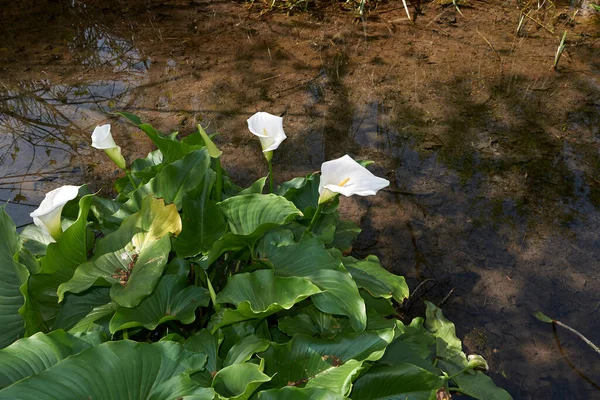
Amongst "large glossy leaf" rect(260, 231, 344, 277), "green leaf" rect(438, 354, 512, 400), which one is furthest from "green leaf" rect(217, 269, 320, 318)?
"green leaf" rect(438, 354, 512, 400)

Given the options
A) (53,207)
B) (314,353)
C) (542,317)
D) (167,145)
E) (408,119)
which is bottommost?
(542,317)

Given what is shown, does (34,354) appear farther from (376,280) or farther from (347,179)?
(376,280)

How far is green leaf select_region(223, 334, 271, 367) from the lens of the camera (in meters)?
1.45

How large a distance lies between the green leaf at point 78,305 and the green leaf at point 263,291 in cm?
39

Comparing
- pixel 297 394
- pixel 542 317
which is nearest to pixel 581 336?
pixel 542 317

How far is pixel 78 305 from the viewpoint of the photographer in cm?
160

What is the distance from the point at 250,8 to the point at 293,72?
39.6 inches

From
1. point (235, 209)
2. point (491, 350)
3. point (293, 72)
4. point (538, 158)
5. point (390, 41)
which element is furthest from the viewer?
point (390, 41)

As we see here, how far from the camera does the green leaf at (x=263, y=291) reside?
141cm

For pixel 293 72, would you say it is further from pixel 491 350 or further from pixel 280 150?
pixel 491 350

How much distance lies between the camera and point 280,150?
119 inches

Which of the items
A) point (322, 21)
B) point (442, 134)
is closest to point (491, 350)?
point (442, 134)

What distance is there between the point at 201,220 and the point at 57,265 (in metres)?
0.43

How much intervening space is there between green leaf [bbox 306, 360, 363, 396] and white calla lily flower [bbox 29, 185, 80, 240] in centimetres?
77
